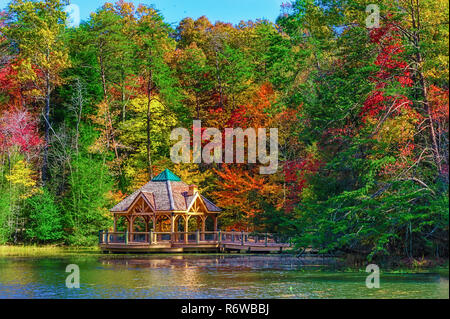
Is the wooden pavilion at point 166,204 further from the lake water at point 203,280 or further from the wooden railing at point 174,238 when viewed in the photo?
the lake water at point 203,280

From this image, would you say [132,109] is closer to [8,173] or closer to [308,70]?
[8,173]

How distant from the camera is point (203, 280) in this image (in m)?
25.8

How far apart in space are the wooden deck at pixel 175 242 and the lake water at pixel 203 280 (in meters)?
5.46

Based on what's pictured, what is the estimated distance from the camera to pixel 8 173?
157 feet

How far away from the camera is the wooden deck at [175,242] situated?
4125 centimetres

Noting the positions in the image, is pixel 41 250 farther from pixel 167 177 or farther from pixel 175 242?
pixel 167 177

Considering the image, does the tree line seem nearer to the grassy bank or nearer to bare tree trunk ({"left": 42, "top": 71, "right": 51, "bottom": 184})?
bare tree trunk ({"left": 42, "top": 71, "right": 51, "bottom": 184})

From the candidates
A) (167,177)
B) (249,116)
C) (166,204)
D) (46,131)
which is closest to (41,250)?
(166,204)

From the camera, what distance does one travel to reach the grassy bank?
136 feet

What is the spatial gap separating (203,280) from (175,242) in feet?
53.7

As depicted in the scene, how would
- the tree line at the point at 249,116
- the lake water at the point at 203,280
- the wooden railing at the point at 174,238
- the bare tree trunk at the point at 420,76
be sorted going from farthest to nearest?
the wooden railing at the point at 174,238
the tree line at the point at 249,116
the bare tree trunk at the point at 420,76
the lake water at the point at 203,280

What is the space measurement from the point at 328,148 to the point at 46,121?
28971 mm

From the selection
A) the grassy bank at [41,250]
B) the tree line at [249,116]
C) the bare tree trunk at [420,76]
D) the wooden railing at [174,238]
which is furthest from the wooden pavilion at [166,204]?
the bare tree trunk at [420,76]
